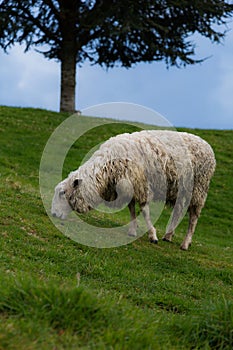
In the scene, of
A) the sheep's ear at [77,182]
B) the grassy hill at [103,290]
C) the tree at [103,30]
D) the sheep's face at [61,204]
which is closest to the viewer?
the grassy hill at [103,290]

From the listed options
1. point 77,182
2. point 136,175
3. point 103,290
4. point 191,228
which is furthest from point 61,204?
point 103,290

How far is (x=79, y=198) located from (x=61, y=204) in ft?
1.35

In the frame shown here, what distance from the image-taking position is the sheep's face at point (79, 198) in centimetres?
988

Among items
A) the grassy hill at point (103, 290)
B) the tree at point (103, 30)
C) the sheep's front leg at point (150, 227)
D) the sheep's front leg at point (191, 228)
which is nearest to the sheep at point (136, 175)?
Answer: the sheep's front leg at point (150, 227)

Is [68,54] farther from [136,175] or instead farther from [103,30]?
[136,175]

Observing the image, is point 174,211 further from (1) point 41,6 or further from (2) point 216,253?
(1) point 41,6

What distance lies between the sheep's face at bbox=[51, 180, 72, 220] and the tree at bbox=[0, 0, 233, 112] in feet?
69.7

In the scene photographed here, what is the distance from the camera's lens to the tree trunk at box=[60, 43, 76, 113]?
3164 cm

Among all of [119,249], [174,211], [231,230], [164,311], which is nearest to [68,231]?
[119,249]

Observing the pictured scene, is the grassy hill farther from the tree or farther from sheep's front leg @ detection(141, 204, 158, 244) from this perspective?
the tree

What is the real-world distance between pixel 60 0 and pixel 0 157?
16.1m

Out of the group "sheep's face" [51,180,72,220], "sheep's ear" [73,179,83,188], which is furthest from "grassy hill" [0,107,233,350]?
"sheep's ear" [73,179,83,188]

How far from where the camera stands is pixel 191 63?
3341 centimetres

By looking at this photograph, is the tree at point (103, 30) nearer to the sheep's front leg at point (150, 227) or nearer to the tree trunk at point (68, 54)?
the tree trunk at point (68, 54)
